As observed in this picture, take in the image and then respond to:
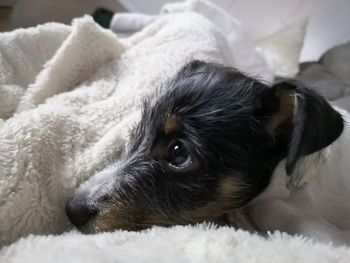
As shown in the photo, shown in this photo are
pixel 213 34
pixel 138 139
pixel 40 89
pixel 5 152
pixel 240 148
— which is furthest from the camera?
pixel 213 34

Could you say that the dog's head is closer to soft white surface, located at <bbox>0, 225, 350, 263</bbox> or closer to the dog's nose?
the dog's nose

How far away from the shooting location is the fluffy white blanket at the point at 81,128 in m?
0.89

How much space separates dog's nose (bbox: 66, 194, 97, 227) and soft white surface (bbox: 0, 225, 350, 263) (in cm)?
14

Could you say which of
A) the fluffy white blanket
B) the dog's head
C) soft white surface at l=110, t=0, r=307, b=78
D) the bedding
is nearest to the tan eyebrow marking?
the dog's head

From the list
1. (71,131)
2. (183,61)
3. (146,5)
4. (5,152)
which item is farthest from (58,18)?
(5,152)

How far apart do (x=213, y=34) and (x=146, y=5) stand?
1.60 metres

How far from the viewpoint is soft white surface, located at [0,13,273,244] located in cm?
110

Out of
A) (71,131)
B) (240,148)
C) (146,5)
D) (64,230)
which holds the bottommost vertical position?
(146,5)

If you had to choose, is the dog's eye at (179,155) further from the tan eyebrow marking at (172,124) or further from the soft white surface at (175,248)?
the soft white surface at (175,248)

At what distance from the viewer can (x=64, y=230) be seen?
117 cm

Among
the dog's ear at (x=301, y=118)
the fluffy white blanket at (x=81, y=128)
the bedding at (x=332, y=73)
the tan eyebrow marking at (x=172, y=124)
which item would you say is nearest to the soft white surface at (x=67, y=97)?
the fluffy white blanket at (x=81, y=128)

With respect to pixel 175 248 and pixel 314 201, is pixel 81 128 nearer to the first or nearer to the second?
pixel 175 248

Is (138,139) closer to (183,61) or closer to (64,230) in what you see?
(64,230)

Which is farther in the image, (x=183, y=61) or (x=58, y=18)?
(x=58, y=18)
